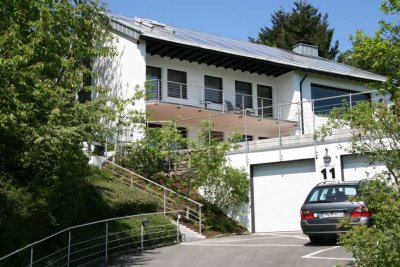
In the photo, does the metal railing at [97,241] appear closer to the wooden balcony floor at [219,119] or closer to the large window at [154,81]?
the large window at [154,81]

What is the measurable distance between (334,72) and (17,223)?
22.6 meters

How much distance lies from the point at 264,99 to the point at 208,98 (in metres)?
3.77

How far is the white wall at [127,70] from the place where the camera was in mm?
25087

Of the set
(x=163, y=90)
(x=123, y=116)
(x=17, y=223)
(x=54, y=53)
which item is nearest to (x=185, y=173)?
(x=123, y=116)

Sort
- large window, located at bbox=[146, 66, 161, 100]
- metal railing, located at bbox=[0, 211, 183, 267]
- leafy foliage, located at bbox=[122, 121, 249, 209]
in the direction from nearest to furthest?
metal railing, located at bbox=[0, 211, 183, 267] < leafy foliage, located at bbox=[122, 121, 249, 209] < large window, located at bbox=[146, 66, 161, 100]

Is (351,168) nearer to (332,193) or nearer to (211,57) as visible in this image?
(332,193)

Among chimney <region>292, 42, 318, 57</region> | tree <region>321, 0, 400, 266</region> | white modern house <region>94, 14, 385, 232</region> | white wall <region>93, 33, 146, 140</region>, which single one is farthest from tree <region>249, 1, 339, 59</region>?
tree <region>321, 0, 400, 266</region>

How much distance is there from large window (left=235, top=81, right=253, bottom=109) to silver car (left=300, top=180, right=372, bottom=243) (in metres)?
15.1

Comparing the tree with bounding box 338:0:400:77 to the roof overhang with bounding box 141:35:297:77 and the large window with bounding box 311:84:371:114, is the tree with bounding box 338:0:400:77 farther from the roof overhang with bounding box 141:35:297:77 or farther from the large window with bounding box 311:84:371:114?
the large window with bounding box 311:84:371:114

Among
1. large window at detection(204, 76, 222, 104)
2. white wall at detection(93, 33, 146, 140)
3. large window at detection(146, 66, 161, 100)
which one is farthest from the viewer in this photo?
large window at detection(204, 76, 222, 104)

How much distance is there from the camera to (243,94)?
94.2ft

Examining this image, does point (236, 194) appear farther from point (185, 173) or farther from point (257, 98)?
point (257, 98)

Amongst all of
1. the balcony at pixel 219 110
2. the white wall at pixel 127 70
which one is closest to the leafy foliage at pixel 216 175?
the balcony at pixel 219 110

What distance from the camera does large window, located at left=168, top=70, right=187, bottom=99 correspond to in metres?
26.8
